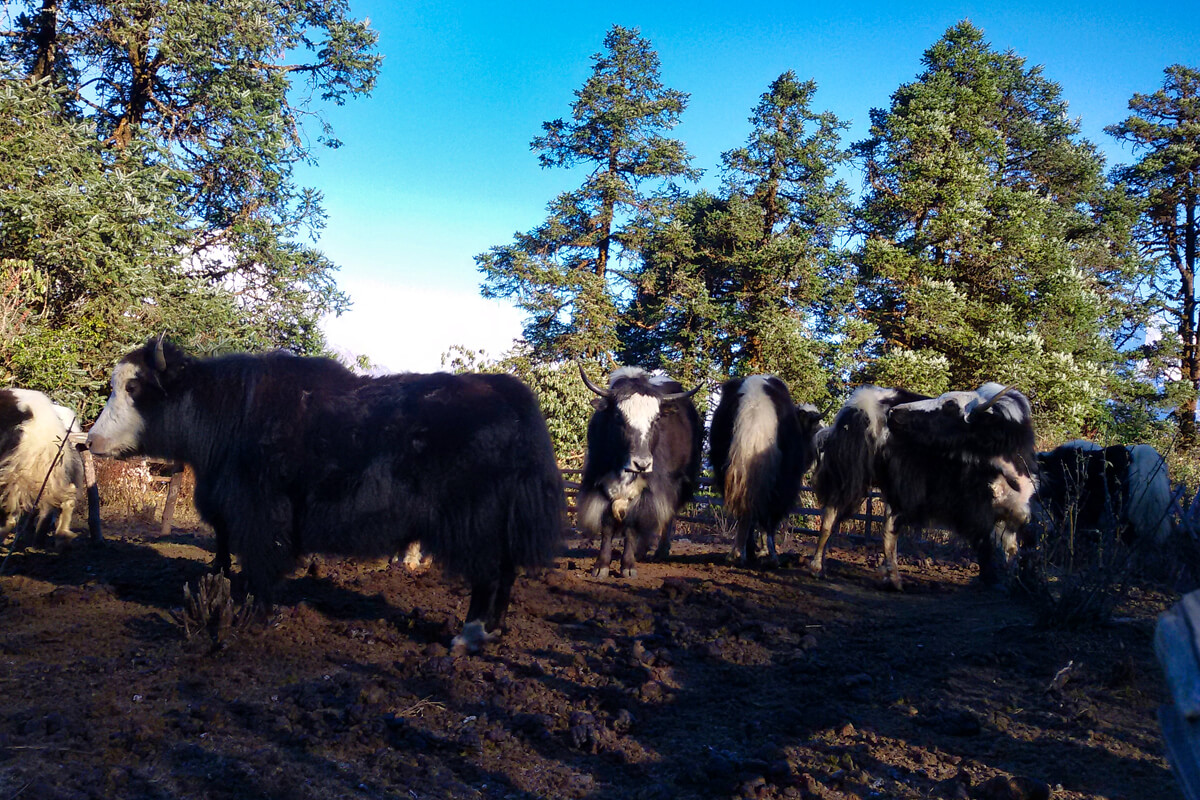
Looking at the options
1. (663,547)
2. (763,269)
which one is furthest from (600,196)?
(663,547)

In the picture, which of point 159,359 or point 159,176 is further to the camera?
point 159,176

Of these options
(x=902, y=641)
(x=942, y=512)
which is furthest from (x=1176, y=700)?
(x=942, y=512)

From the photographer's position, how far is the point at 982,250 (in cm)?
2131

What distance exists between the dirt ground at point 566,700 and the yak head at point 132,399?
A: 1313mm

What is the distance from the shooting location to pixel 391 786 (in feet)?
11.4

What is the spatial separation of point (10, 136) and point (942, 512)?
46.8 ft

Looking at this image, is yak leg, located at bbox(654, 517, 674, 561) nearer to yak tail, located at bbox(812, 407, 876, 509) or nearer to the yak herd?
yak tail, located at bbox(812, 407, 876, 509)

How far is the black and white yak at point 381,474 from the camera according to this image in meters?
5.57

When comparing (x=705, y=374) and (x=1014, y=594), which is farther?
(x=705, y=374)

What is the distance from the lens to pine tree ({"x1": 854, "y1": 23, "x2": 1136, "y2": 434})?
66.3 feet

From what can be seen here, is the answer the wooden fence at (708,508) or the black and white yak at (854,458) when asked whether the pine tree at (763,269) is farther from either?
the black and white yak at (854,458)

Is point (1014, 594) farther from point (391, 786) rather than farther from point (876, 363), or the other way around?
point (876, 363)

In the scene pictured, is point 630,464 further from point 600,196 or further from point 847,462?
point 600,196

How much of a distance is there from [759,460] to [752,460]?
79 mm
